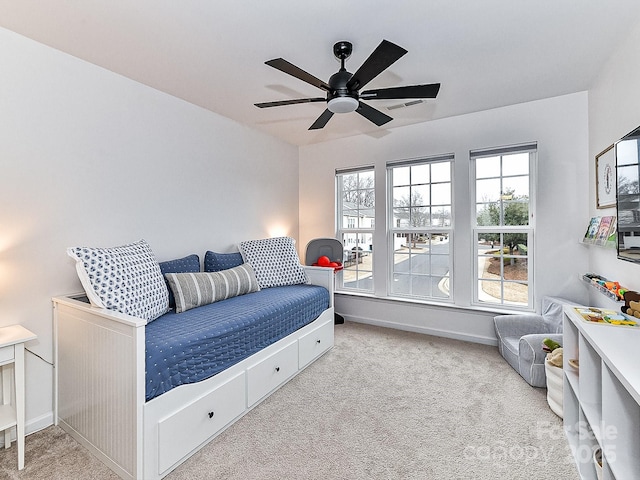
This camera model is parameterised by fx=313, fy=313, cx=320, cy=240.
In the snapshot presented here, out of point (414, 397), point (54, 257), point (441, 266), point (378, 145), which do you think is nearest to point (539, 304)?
point (441, 266)

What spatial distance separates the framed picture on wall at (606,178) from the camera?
A: 222 cm

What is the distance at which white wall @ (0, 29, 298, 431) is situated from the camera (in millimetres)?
1885

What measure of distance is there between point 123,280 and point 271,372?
1.16 m

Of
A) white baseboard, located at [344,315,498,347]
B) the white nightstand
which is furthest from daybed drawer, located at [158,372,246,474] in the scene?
white baseboard, located at [344,315,498,347]

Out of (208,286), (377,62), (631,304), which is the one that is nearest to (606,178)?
(631,304)

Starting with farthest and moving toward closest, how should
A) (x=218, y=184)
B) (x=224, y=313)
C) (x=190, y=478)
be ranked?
(x=218, y=184)
(x=224, y=313)
(x=190, y=478)

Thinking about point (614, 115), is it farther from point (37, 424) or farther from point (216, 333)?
point (37, 424)

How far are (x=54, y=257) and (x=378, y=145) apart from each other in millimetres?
3294

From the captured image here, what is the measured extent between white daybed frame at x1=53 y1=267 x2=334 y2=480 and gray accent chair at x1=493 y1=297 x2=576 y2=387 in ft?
6.38

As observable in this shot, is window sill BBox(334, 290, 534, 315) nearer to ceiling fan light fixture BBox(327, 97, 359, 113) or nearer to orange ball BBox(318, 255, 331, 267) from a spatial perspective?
orange ball BBox(318, 255, 331, 267)

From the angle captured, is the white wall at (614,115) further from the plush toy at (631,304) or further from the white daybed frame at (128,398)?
the white daybed frame at (128,398)

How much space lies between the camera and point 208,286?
2.43 metres

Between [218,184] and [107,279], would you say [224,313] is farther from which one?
[218,184]

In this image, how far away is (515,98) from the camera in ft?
9.57
